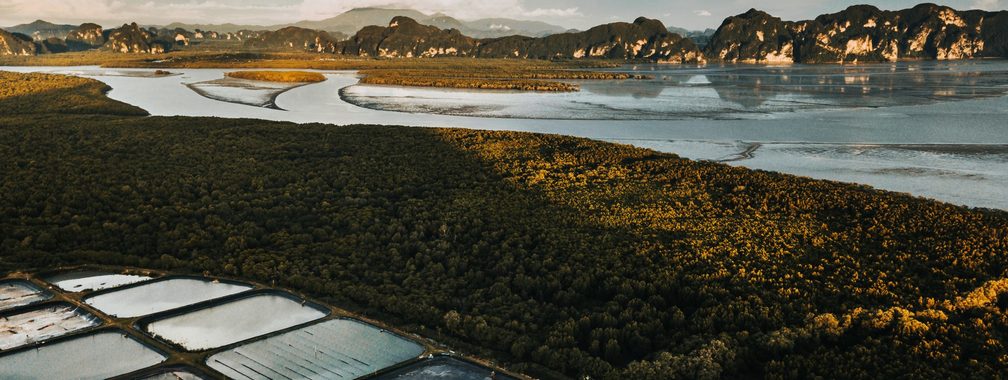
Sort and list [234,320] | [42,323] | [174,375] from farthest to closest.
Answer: [234,320] → [42,323] → [174,375]

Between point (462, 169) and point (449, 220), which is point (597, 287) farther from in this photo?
point (462, 169)

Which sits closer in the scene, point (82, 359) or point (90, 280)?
point (82, 359)

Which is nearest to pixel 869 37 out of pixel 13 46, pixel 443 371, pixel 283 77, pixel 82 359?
pixel 283 77

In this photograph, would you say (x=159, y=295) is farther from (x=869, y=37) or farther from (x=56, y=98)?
(x=869, y=37)

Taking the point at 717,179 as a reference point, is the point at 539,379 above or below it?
below

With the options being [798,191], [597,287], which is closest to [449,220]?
[597,287]

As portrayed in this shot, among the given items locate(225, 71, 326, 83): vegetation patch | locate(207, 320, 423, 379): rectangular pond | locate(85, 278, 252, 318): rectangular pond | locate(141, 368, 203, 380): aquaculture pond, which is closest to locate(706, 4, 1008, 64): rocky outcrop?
locate(225, 71, 326, 83): vegetation patch

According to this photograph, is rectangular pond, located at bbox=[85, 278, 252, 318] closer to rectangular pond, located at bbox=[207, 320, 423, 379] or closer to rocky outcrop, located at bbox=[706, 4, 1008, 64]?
rectangular pond, located at bbox=[207, 320, 423, 379]

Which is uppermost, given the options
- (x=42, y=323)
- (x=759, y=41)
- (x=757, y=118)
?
(x=759, y=41)
